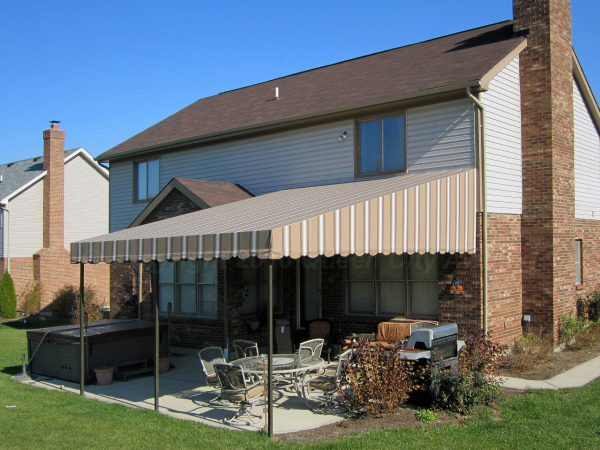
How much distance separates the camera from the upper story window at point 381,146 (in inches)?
500

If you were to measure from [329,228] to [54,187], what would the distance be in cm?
2389

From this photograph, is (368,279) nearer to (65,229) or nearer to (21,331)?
(21,331)

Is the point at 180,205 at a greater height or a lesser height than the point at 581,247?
greater

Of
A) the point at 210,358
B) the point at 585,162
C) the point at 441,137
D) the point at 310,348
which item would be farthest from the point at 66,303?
the point at 585,162

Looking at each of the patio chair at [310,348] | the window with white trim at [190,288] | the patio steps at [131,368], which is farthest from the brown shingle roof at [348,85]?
the patio steps at [131,368]

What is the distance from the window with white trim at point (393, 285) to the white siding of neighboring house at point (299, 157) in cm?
205

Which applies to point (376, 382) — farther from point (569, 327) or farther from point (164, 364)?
point (569, 327)

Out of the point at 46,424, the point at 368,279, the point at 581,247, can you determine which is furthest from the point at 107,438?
the point at 581,247

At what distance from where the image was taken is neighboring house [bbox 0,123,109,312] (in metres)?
26.7

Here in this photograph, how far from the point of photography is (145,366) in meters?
12.1

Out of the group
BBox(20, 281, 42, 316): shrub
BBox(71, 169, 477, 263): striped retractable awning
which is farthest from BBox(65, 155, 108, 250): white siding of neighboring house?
BBox(71, 169, 477, 263): striped retractable awning

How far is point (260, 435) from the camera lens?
7.43 meters

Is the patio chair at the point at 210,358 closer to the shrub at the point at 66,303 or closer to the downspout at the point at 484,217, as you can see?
the downspout at the point at 484,217

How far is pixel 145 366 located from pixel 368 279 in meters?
5.40
